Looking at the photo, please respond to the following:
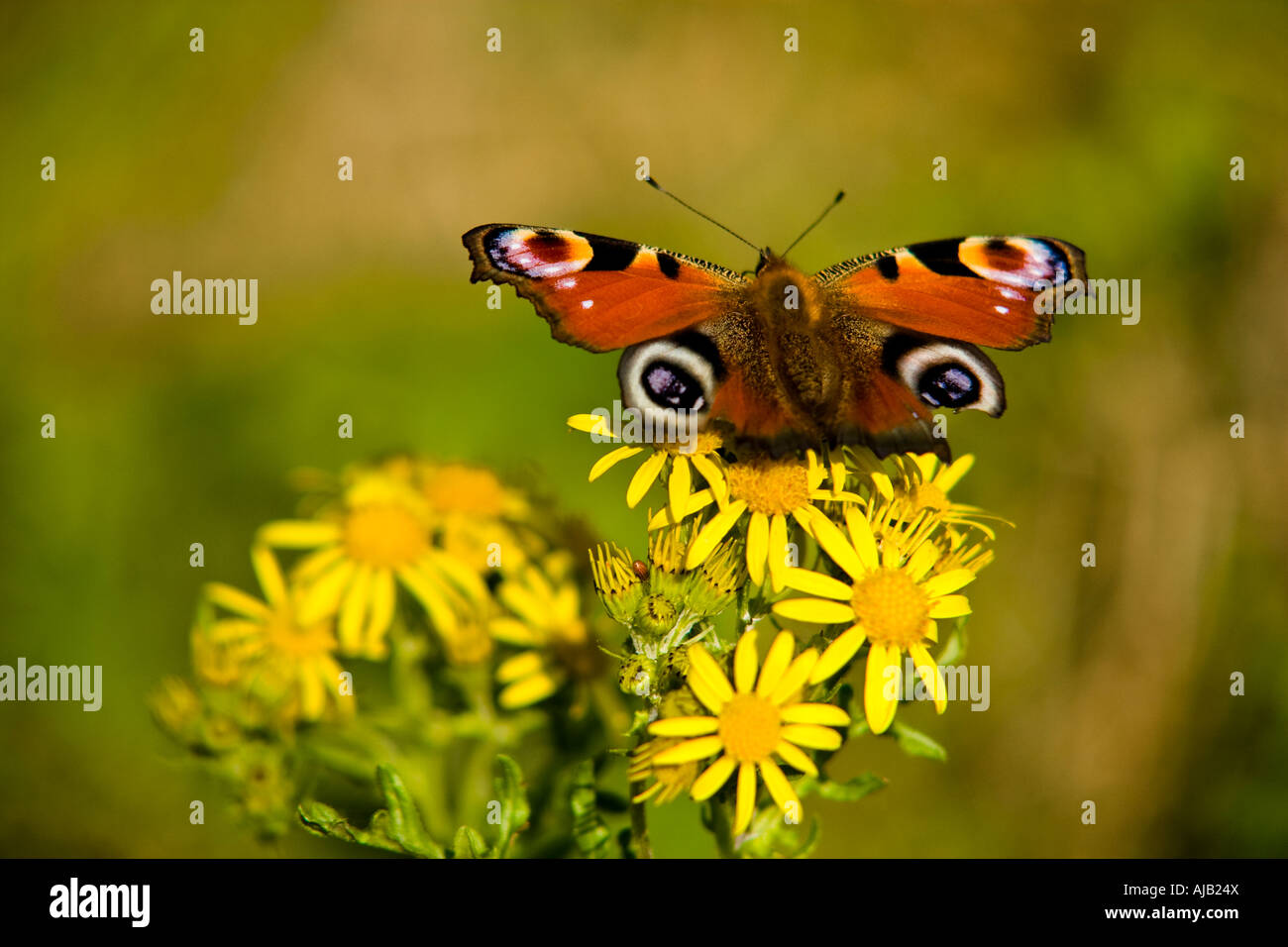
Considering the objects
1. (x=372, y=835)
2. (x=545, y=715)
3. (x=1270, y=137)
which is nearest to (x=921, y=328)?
(x=545, y=715)

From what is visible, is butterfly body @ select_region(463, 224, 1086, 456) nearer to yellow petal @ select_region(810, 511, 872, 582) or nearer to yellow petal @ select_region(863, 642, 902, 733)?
yellow petal @ select_region(810, 511, 872, 582)

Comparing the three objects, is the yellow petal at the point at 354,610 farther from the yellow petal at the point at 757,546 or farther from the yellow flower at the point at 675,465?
the yellow petal at the point at 757,546

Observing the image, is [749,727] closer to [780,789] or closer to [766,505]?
[780,789]

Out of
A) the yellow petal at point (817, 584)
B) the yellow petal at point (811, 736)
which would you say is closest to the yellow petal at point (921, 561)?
the yellow petal at point (817, 584)

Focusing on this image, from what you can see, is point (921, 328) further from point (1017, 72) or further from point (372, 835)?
point (1017, 72)

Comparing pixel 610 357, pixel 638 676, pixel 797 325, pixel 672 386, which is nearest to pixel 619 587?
pixel 638 676
